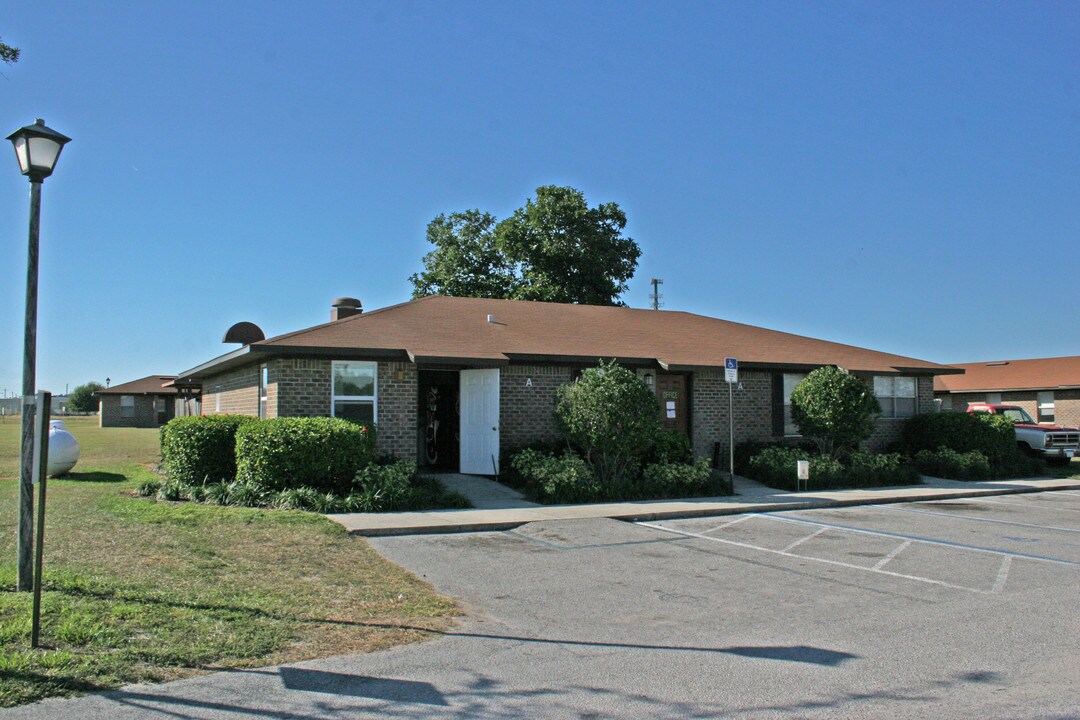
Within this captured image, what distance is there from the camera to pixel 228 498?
13.1 m

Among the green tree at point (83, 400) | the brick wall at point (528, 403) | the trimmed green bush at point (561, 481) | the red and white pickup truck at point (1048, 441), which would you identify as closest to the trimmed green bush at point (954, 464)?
the red and white pickup truck at point (1048, 441)

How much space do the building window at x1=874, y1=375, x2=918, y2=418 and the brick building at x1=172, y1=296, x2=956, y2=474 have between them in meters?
0.04

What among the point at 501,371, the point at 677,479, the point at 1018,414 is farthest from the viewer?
the point at 1018,414

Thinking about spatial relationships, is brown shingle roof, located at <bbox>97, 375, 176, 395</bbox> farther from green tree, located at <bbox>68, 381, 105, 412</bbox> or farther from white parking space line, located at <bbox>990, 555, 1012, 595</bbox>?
white parking space line, located at <bbox>990, 555, 1012, 595</bbox>

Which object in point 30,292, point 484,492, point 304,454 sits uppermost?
point 30,292

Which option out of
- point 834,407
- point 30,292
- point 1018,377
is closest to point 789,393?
point 834,407

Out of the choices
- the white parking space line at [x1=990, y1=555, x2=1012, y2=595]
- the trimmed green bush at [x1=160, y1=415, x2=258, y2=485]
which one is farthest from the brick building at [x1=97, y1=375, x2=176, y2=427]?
the white parking space line at [x1=990, y1=555, x2=1012, y2=595]

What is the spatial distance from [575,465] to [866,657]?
9.10 m

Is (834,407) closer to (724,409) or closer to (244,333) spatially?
(724,409)

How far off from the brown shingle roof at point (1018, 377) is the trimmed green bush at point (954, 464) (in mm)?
16405

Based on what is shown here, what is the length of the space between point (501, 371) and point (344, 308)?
5.68 meters

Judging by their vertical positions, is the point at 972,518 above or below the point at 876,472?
below

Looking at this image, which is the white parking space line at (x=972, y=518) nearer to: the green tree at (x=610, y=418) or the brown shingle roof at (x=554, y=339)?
the green tree at (x=610, y=418)

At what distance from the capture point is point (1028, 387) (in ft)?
112
